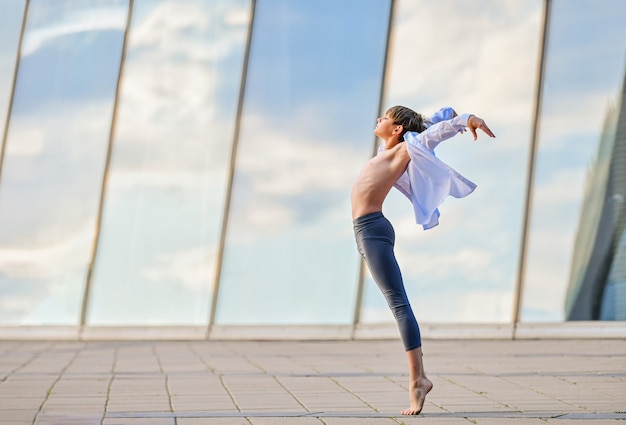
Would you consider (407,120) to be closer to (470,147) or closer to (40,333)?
(470,147)

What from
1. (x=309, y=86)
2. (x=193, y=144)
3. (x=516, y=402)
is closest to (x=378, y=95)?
(x=309, y=86)

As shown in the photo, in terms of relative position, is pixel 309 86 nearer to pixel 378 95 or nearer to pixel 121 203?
pixel 378 95

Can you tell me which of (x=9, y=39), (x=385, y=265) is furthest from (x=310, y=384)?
(x=9, y=39)

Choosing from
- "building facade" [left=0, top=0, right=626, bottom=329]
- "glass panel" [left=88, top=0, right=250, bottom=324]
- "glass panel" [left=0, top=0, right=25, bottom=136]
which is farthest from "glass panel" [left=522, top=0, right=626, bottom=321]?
"glass panel" [left=0, top=0, right=25, bottom=136]

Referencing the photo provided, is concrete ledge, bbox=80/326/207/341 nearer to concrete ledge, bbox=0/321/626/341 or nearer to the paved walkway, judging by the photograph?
concrete ledge, bbox=0/321/626/341

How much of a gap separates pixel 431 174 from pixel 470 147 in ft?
13.1

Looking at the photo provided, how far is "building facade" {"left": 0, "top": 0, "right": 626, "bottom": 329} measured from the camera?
6711 mm

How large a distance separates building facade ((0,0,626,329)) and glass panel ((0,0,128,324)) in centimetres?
2

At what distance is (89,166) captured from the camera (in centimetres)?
725

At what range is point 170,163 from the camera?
7.29 meters

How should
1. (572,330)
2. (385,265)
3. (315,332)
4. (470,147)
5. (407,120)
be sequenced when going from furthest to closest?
(470,147), (315,332), (572,330), (407,120), (385,265)

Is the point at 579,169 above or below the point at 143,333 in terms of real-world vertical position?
above

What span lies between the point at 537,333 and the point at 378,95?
2144 mm

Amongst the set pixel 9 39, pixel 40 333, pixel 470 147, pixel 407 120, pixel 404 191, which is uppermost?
pixel 9 39
